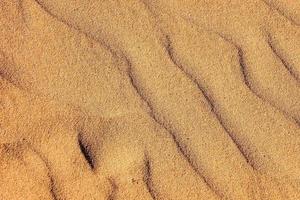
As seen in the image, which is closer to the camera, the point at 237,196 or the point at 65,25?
the point at 237,196

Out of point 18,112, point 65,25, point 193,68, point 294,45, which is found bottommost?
point 18,112

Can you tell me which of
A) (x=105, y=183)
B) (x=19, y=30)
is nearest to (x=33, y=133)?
(x=105, y=183)

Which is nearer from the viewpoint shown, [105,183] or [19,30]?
[105,183]

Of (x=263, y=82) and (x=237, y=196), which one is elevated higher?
(x=263, y=82)

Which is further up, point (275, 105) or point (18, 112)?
point (275, 105)

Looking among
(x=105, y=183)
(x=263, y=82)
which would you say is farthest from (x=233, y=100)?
(x=105, y=183)

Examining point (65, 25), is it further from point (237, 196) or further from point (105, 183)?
point (237, 196)
